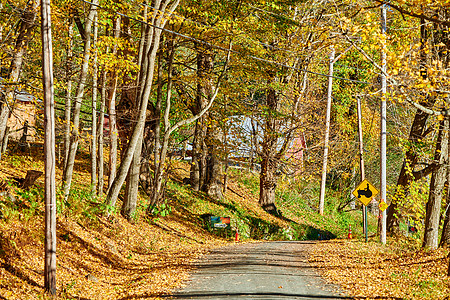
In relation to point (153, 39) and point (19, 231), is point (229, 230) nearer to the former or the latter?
point (153, 39)

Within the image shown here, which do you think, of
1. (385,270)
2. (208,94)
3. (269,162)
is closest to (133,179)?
(208,94)

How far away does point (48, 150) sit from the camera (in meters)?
8.93

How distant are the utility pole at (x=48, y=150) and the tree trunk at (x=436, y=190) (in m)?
11.0

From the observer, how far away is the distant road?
9.46 metres

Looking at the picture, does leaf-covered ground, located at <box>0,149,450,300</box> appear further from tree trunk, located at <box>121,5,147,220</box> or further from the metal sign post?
the metal sign post

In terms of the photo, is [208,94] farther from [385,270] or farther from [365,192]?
[385,270]

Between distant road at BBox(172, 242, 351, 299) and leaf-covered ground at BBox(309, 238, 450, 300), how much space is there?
549 millimetres

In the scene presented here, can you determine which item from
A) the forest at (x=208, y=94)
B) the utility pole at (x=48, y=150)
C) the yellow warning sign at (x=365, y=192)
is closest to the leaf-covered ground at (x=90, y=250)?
the forest at (x=208, y=94)

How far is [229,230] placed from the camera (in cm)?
2288

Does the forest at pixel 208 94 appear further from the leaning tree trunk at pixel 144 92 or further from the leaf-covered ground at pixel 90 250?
the leaf-covered ground at pixel 90 250

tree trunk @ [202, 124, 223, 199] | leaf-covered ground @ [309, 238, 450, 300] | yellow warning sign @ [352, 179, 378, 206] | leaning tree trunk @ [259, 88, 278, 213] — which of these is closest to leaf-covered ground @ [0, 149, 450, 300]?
leaf-covered ground @ [309, 238, 450, 300]

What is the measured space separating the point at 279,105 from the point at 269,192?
233 inches

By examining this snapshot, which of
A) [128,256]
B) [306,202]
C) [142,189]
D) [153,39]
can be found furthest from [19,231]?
[306,202]

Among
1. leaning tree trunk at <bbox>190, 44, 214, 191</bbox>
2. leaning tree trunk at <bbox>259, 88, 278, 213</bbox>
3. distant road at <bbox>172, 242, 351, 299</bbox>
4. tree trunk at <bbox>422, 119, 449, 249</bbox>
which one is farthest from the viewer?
leaning tree trunk at <bbox>259, 88, 278, 213</bbox>
